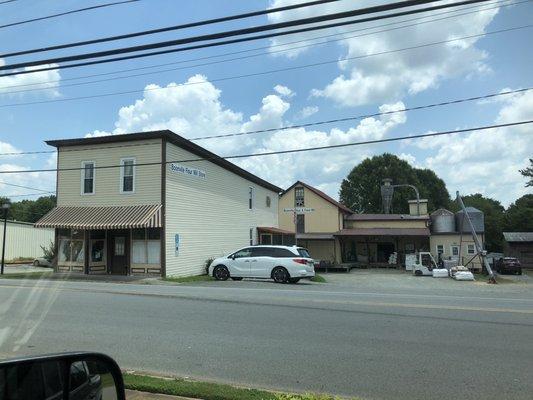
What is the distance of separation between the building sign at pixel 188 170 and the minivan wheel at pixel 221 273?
18.9 feet

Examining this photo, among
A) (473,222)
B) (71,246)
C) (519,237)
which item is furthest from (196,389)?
(519,237)

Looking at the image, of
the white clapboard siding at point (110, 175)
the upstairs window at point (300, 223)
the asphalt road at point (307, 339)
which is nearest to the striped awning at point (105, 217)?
the white clapboard siding at point (110, 175)

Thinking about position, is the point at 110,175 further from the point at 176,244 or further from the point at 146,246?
the point at 176,244

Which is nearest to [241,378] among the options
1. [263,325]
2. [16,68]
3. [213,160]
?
[263,325]

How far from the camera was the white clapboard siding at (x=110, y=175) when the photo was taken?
86.8ft

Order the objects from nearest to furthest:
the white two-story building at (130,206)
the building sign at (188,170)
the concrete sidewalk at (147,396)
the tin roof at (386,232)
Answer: the concrete sidewalk at (147,396), the white two-story building at (130,206), the building sign at (188,170), the tin roof at (386,232)

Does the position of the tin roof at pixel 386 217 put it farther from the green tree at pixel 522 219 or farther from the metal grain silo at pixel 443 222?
the green tree at pixel 522 219

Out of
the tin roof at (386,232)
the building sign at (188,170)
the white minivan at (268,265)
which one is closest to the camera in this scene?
the white minivan at (268,265)

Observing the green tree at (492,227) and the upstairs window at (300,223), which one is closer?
the upstairs window at (300,223)

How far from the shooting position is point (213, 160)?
3167cm

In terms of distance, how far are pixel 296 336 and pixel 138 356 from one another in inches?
113

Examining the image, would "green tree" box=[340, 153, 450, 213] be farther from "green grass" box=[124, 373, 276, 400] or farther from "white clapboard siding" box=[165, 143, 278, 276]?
"green grass" box=[124, 373, 276, 400]

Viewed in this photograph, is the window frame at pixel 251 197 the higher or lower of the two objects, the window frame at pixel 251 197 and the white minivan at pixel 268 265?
the higher

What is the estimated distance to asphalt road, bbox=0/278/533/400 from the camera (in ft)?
23.1
